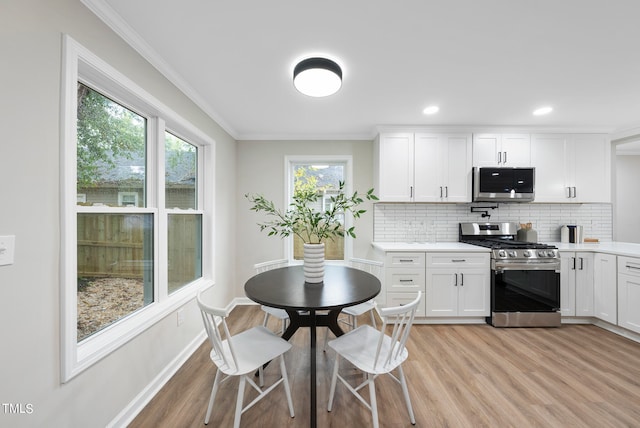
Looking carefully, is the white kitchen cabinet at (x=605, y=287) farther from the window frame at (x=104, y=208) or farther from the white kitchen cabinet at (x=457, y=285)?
the window frame at (x=104, y=208)

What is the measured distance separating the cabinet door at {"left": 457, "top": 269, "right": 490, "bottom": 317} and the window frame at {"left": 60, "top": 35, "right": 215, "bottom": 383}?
294 cm

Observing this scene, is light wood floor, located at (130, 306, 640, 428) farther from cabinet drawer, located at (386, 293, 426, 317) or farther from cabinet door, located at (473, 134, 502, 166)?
cabinet door, located at (473, 134, 502, 166)

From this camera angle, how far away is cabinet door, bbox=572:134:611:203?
11.0 feet

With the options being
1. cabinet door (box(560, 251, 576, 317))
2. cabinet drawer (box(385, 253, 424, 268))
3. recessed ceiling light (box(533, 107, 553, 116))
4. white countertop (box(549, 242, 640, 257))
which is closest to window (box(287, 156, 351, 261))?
cabinet drawer (box(385, 253, 424, 268))

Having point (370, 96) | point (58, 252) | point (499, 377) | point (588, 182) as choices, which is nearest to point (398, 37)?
point (370, 96)

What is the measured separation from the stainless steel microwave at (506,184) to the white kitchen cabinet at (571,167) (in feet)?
0.67

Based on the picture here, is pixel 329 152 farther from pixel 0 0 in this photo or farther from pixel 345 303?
pixel 0 0

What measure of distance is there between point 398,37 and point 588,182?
3615mm

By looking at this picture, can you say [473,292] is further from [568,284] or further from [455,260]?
[568,284]

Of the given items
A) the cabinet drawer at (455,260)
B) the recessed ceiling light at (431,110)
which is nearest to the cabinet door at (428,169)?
the recessed ceiling light at (431,110)

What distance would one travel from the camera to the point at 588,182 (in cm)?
336

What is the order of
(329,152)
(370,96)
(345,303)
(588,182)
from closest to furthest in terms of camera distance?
(345,303)
(370,96)
(588,182)
(329,152)

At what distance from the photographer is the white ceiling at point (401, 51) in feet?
4.67

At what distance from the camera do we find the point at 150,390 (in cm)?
180
